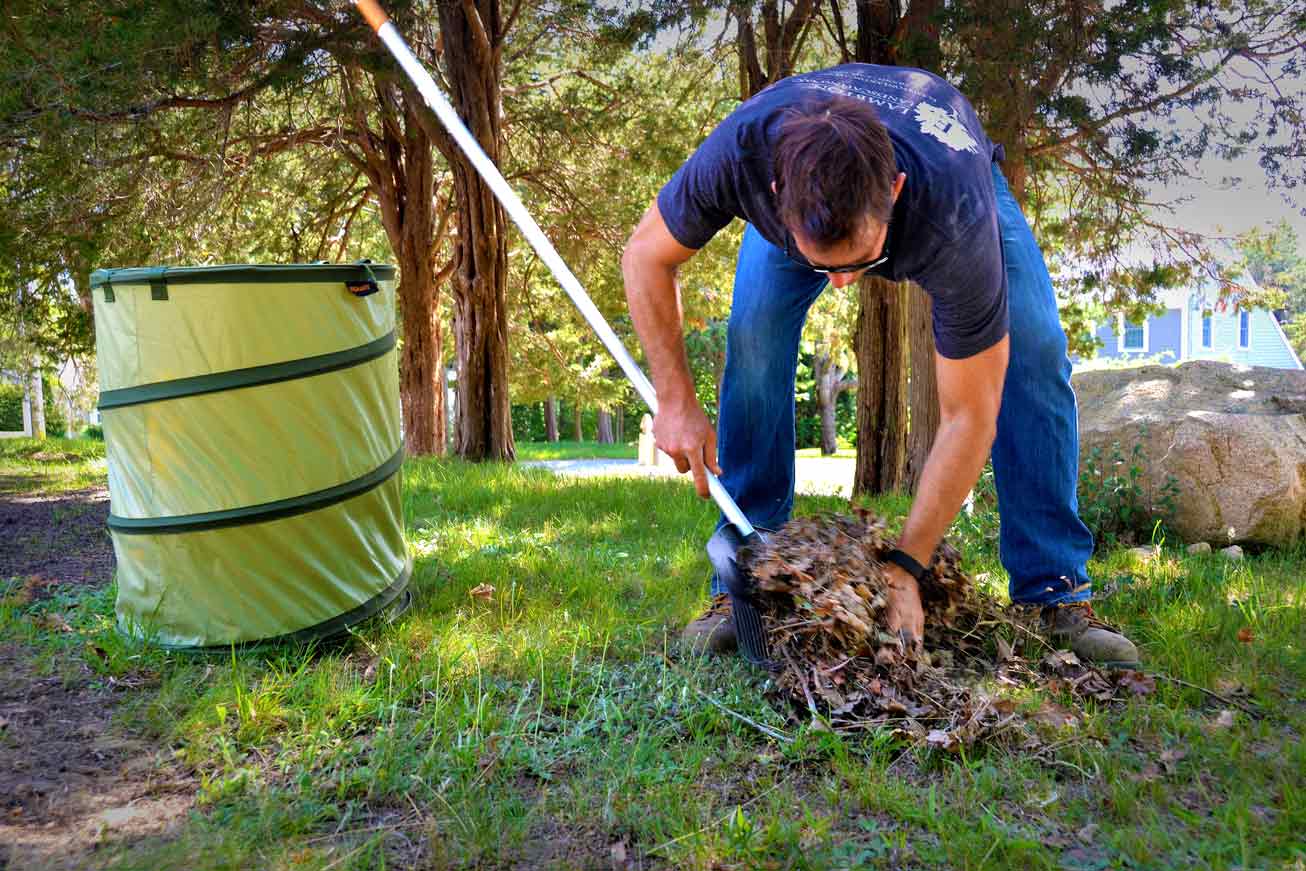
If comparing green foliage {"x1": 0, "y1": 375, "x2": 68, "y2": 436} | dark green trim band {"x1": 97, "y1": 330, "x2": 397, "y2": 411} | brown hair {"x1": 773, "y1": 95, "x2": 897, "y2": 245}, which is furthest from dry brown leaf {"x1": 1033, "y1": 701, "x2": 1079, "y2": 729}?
green foliage {"x1": 0, "y1": 375, "x2": 68, "y2": 436}

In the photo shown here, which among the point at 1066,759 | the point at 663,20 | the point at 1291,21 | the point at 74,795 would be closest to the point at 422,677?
the point at 74,795

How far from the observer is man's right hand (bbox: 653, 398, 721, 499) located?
8.38 feet

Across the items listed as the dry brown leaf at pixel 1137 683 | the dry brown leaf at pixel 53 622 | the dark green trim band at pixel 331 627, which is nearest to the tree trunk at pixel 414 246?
the dry brown leaf at pixel 53 622

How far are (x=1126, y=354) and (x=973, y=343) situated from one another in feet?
79.1

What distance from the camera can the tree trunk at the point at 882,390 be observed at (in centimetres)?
631

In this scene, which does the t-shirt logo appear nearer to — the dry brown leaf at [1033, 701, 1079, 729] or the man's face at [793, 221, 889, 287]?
the man's face at [793, 221, 889, 287]

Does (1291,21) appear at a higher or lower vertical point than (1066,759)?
higher

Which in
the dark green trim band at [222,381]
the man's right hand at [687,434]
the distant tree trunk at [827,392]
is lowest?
the distant tree trunk at [827,392]

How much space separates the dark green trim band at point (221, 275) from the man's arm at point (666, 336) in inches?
34.0

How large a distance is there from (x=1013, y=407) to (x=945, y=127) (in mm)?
925

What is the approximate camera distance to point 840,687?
230 cm

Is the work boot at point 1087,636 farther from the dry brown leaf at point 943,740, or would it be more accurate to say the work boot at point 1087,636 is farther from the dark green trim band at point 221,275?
the dark green trim band at point 221,275

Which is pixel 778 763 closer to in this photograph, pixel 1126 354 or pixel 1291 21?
pixel 1291 21

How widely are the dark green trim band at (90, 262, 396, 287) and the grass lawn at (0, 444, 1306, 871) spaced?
0.99m
